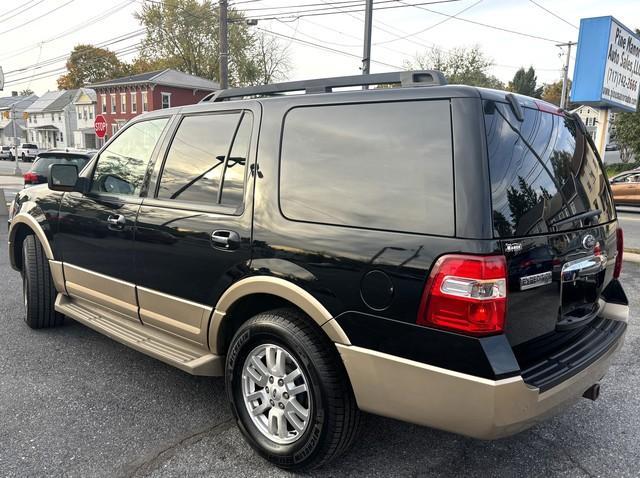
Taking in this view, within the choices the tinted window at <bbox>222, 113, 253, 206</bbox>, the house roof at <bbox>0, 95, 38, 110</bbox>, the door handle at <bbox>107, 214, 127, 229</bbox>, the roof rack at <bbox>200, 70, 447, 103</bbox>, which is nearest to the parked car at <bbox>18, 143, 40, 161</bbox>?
the house roof at <bbox>0, 95, 38, 110</bbox>

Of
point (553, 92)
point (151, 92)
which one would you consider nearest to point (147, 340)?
point (151, 92)

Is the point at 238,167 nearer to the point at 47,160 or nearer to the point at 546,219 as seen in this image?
the point at 546,219

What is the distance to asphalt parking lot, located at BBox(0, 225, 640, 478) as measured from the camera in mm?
2533

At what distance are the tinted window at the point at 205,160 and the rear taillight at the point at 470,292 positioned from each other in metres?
1.25

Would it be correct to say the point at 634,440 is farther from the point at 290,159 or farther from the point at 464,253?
the point at 290,159

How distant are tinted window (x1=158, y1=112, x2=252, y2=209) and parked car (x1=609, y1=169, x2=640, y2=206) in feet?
51.4

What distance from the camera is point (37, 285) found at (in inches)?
165

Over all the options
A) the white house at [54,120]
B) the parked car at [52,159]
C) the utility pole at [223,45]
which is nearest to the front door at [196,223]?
the parked car at [52,159]

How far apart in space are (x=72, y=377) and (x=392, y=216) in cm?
274

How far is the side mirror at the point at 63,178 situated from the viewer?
3.70 m

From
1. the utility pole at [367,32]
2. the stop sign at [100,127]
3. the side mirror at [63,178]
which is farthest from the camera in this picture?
the stop sign at [100,127]

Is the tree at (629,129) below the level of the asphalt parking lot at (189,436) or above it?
above

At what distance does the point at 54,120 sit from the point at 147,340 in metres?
74.9

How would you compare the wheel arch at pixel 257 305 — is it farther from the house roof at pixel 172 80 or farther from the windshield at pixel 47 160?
the house roof at pixel 172 80
